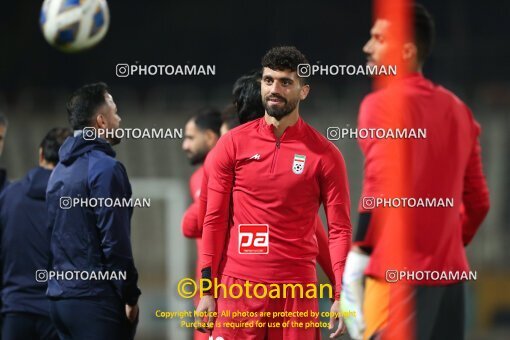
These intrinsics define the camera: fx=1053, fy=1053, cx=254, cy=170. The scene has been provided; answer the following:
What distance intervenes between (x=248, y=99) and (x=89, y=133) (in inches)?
24.2

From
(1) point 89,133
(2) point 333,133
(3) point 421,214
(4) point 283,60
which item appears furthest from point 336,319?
(1) point 89,133

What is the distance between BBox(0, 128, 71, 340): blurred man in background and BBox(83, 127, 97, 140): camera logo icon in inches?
21.5

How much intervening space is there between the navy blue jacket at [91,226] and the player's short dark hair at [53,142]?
50 cm

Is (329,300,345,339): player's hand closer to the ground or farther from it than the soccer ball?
closer to the ground

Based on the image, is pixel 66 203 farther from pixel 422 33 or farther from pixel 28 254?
pixel 422 33

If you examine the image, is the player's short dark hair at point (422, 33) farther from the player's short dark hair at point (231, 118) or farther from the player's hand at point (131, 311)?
the player's hand at point (131, 311)

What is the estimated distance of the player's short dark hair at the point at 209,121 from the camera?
4914 mm

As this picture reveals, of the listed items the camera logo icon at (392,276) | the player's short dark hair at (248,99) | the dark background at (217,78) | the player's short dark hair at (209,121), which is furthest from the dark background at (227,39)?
the camera logo icon at (392,276)

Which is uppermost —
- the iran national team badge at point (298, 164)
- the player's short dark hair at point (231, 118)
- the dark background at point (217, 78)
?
the dark background at point (217, 78)

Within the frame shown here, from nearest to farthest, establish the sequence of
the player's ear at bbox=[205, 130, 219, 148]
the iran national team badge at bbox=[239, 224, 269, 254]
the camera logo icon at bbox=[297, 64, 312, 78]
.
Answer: the iran national team badge at bbox=[239, 224, 269, 254], the camera logo icon at bbox=[297, 64, 312, 78], the player's ear at bbox=[205, 130, 219, 148]

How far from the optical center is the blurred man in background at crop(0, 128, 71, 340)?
4.55 meters

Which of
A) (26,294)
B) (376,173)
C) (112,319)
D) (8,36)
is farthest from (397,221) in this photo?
(8,36)

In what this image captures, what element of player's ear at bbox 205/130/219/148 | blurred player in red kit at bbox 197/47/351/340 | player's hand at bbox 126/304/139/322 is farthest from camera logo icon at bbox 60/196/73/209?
player's ear at bbox 205/130/219/148

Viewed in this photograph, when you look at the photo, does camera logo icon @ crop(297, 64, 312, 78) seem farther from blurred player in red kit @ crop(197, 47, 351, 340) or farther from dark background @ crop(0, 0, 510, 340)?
dark background @ crop(0, 0, 510, 340)
